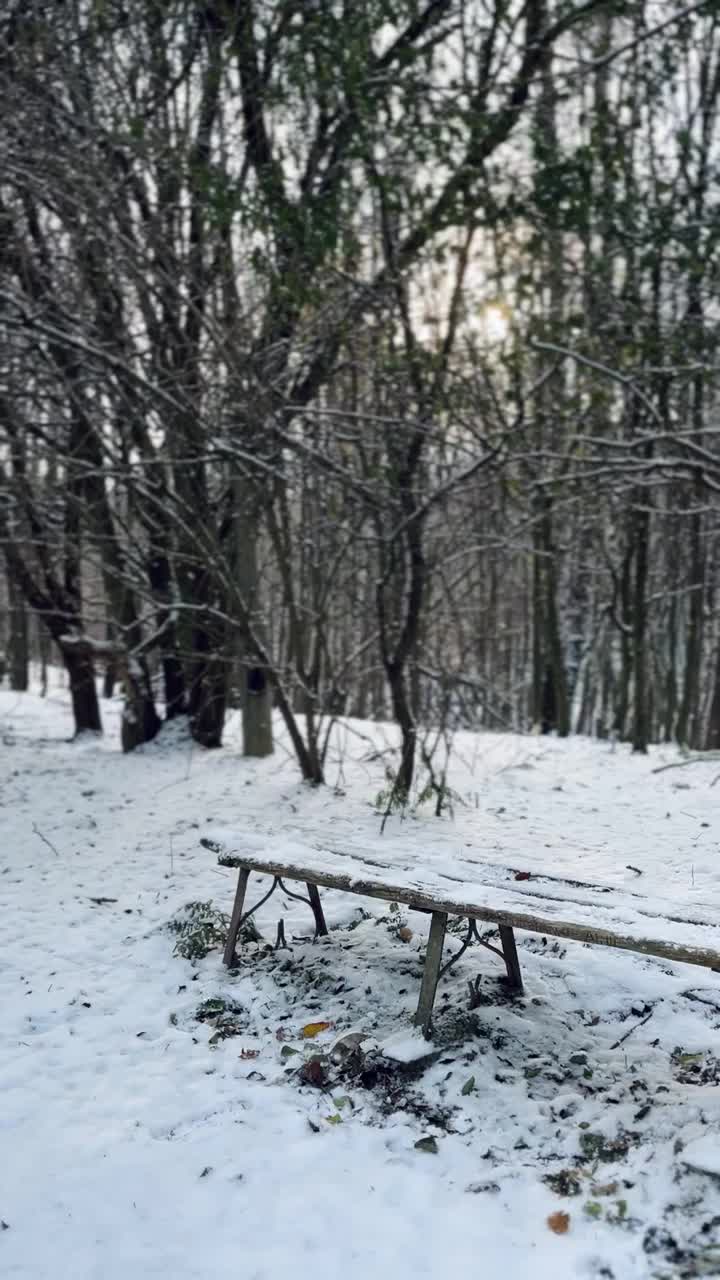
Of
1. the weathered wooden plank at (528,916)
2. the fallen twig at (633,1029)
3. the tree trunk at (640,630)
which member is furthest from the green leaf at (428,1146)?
the tree trunk at (640,630)

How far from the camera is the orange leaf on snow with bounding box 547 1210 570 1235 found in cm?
260

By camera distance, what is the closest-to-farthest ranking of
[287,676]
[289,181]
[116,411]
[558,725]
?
[289,181] → [287,676] → [116,411] → [558,725]

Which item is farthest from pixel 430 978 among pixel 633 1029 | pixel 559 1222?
pixel 559 1222

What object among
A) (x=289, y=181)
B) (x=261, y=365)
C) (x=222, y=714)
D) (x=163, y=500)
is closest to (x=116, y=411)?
(x=163, y=500)

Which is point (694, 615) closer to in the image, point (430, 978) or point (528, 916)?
point (430, 978)

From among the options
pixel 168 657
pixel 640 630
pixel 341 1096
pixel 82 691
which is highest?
pixel 640 630

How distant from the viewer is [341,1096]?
11.0ft

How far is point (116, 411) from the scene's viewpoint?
8859 mm

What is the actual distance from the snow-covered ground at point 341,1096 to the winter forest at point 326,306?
2.70m

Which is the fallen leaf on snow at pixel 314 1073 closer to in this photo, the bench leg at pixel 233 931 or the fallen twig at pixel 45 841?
the bench leg at pixel 233 931

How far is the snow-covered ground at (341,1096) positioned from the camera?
2.63 metres

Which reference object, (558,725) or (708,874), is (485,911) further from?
(558,725)

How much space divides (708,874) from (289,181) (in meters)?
6.16

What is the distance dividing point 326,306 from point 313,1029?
6.02 m
